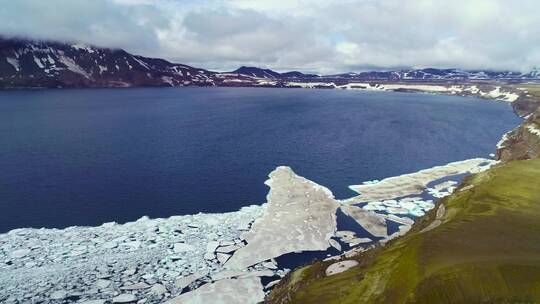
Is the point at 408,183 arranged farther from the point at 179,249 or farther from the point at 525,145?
the point at 179,249

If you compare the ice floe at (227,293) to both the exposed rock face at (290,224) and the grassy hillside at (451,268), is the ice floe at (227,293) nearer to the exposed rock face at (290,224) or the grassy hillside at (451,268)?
the grassy hillside at (451,268)

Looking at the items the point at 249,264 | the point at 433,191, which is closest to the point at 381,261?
the point at 249,264

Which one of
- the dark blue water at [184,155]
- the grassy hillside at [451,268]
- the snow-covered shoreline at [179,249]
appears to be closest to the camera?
the grassy hillside at [451,268]

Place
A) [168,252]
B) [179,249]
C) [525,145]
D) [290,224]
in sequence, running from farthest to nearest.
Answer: [525,145], [290,224], [179,249], [168,252]

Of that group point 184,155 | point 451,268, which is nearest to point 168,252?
point 451,268

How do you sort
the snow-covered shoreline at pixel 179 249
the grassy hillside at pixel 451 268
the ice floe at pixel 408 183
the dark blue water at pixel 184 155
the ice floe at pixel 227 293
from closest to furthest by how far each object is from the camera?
1. the grassy hillside at pixel 451 268
2. the ice floe at pixel 227 293
3. the snow-covered shoreline at pixel 179 249
4. the dark blue water at pixel 184 155
5. the ice floe at pixel 408 183

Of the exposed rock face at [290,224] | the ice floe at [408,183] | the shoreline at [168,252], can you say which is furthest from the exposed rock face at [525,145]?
the exposed rock face at [290,224]
